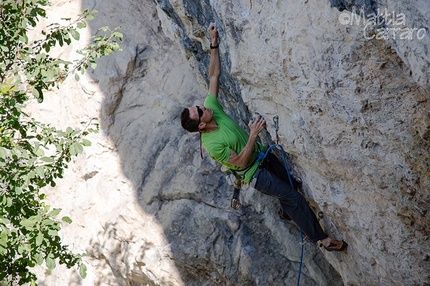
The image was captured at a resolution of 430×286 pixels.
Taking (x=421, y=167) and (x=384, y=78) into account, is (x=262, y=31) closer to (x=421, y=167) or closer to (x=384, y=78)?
(x=384, y=78)

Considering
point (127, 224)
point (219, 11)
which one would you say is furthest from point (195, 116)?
point (127, 224)

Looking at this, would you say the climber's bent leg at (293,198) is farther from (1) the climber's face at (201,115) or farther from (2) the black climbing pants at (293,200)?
(1) the climber's face at (201,115)

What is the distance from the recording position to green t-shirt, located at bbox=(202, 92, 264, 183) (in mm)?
4793

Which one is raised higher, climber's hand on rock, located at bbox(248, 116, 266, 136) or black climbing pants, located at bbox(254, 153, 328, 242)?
climber's hand on rock, located at bbox(248, 116, 266, 136)

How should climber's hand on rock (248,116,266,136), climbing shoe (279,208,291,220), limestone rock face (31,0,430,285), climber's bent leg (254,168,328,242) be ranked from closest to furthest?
1. limestone rock face (31,0,430,285)
2. climber's hand on rock (248,116,266,136)
3. climber's bent leg (254,168,328,242)
4. climbing shoe (279,208,291,220)

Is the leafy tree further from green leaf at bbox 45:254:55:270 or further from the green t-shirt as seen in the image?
the green t-shirt

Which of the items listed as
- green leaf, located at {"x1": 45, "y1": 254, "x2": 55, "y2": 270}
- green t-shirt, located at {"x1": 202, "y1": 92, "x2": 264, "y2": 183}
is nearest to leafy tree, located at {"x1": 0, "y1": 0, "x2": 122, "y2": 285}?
green leaf, located at {"x1": 45, "y1": 254, "x2": 55, "y2": 270}

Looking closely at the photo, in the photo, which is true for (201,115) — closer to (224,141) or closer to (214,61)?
(224,141)

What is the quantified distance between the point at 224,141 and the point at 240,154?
216 mm

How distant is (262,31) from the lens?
432cm

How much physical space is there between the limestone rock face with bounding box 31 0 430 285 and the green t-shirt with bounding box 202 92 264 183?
298 mm

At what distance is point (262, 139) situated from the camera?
568 cm

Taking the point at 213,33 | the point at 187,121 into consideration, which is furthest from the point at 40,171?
the point at 213,33

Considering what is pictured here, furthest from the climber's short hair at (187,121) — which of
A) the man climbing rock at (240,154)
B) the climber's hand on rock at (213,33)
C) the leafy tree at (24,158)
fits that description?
the leafy tree at (24,158)
